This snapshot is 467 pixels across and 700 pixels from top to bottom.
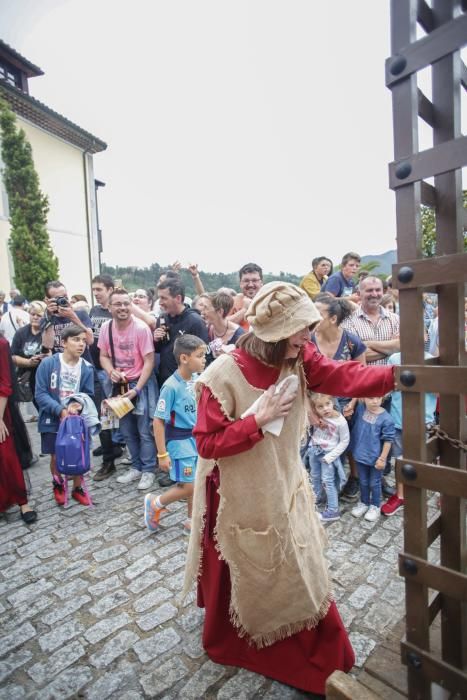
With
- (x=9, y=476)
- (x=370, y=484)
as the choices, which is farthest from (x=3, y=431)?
(x=370, y=484)

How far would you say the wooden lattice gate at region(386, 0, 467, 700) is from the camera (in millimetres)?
1309

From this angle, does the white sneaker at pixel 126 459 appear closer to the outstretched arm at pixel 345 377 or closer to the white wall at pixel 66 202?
the outstretched arm at pixel 345 377

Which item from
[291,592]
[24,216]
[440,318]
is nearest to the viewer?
[440,318]

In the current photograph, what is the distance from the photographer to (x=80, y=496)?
434cm

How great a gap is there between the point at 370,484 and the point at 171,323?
2733 mm

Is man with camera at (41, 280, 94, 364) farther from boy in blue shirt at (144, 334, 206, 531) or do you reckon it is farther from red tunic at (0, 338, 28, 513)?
boy in blue shirt at (144, 334, 206, 531)

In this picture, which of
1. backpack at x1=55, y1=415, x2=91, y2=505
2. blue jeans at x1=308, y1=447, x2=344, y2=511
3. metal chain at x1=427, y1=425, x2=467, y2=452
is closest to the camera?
metal chain at x1=427, y1=425, x2=467, y2=452

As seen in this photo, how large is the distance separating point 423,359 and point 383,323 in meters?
3.23

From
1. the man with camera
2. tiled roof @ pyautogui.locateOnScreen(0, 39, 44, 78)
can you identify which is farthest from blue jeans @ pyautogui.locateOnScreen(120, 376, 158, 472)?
tiled roof @ pyautogui.locateOnScreen(0, 39, 44, 78)

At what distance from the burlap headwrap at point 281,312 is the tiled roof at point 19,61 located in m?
20.9

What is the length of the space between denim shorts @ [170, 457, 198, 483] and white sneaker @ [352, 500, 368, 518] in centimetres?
155

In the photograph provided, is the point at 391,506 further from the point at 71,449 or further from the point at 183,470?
the point at 71,449

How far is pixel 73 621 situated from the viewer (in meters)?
2.67

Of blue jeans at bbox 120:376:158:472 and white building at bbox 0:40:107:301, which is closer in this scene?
blue jeans at bbox 120:376:158:472
